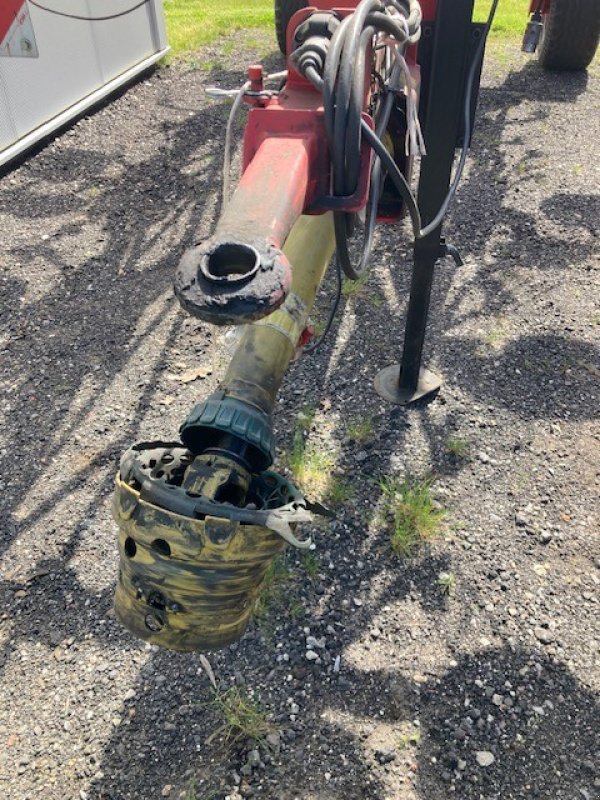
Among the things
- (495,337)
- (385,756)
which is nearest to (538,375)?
(495,337)

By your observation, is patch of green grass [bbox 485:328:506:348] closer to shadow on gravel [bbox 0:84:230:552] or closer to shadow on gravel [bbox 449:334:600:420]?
shadow on gravel [bbox 449:334:600:420]

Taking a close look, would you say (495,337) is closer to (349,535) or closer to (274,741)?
(349,535)

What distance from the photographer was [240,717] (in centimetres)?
208

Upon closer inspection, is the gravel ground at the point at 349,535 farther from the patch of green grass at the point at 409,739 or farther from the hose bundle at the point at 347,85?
the hose bundle at the point at 347,85

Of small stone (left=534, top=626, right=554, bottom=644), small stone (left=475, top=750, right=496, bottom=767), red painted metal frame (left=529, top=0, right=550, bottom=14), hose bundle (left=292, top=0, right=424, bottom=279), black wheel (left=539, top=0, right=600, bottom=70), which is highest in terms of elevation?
hose bundle (left=292, top=0, right=424, bottom=279)

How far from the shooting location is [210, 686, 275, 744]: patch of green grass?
6.72 feet

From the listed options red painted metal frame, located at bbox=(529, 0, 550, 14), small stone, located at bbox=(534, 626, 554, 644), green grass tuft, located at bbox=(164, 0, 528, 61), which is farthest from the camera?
green grass tuft, located at bbox=(164, 0, 528, 61)

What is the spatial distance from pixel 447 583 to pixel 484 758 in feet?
2.01

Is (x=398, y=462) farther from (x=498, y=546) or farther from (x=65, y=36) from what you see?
(x=65, y=36)

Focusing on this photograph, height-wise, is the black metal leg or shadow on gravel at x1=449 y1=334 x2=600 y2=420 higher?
the black metal leg

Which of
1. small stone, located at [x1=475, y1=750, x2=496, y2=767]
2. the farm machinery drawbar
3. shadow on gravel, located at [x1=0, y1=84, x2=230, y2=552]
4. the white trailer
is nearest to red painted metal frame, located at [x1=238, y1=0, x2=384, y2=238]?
the farm machinery drawbar

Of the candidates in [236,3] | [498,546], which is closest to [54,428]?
[498,546]

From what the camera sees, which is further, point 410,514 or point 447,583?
point 410,514

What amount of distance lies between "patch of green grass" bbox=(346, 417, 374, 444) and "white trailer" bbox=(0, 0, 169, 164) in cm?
370
